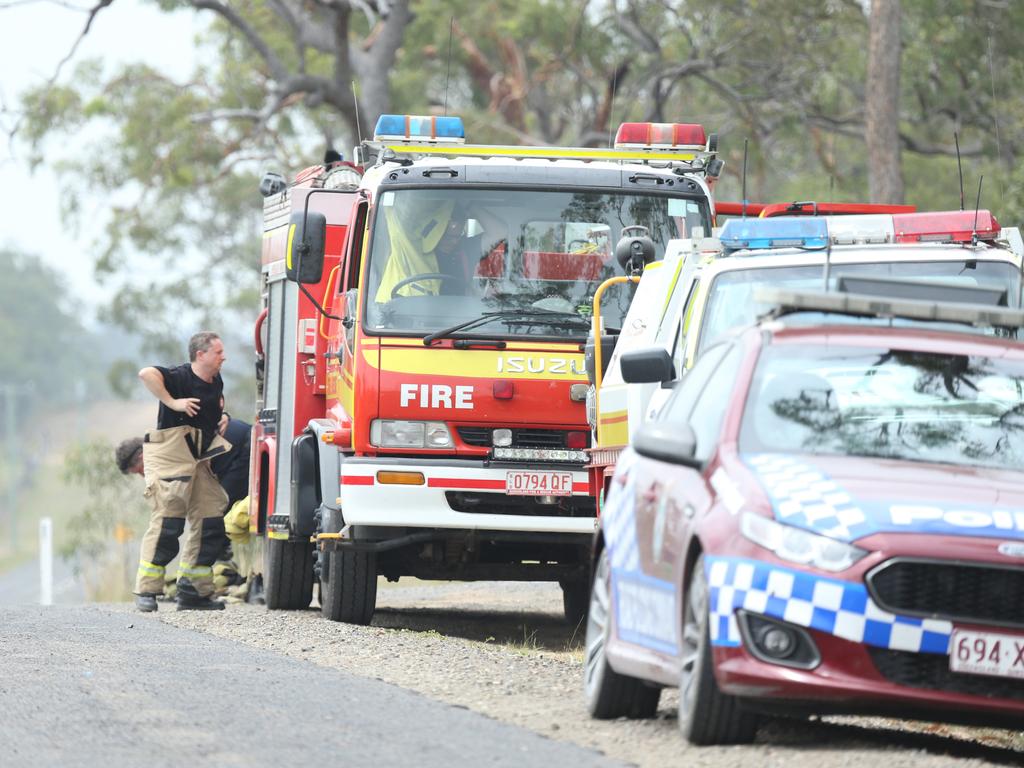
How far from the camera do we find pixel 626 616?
27.0ft

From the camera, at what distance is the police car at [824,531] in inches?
275

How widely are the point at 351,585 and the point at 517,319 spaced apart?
2.18 m

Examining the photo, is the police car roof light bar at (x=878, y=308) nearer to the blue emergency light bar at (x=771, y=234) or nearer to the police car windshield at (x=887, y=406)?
the police car windshield at (x=887, y=406)

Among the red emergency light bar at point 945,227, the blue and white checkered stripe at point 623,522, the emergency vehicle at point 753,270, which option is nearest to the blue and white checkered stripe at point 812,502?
the blue and white checkered stripe at point 623,522

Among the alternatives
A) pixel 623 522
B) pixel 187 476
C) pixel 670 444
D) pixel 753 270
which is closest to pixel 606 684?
pixel 623 522

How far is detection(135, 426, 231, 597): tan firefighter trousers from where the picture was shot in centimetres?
1630

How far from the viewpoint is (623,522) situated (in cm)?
840

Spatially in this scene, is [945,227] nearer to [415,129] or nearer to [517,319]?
[517,319]

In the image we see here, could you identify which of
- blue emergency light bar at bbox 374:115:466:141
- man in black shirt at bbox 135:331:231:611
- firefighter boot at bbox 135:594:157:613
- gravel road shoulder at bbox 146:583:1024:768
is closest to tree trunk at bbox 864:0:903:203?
gravel road shoulder at bbox 146:583:1024:768

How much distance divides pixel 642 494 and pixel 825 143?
1405 inches

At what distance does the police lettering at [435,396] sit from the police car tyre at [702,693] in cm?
548

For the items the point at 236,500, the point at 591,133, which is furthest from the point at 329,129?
the point at 236,500

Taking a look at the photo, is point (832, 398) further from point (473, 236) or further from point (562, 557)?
point (562, 557)

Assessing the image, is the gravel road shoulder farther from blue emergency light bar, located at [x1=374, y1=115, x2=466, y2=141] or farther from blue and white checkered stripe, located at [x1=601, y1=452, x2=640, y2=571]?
blue emergency light bar, located at [x1=374, y1=115, x2=466, y2=141]
